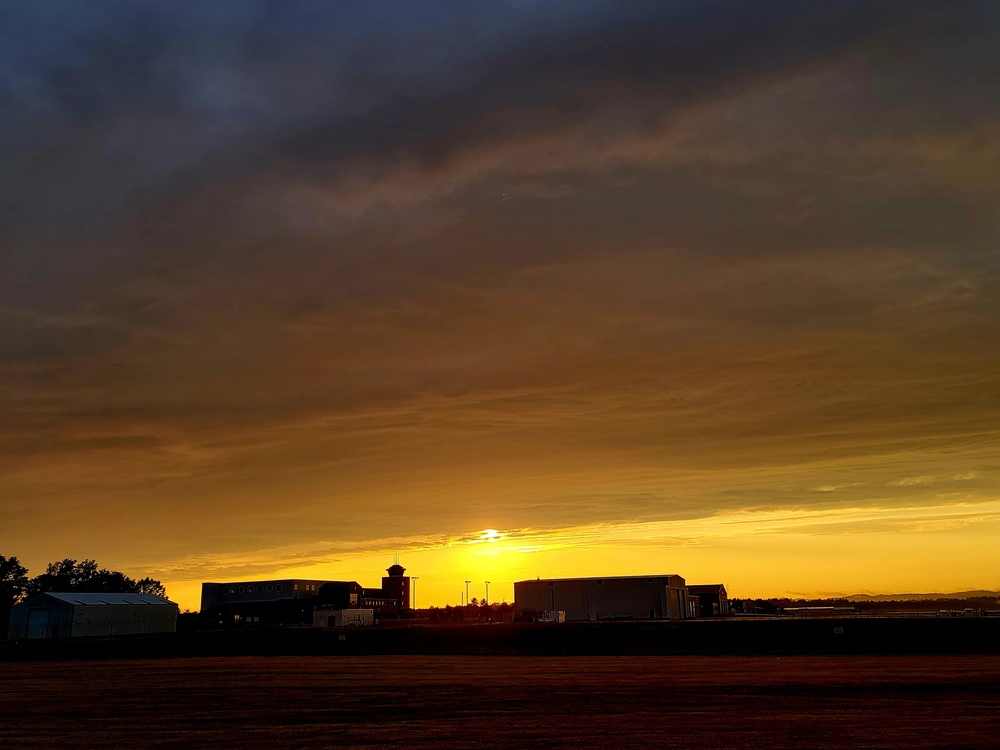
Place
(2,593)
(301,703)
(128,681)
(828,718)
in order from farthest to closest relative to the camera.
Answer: (2,593)
(128,681)
(301,703)
(828,718)

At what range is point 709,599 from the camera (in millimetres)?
157375

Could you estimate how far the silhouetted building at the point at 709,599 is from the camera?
155 m

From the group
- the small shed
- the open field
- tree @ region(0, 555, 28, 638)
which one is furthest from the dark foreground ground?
tree @ region(0, 555, 28, 638)

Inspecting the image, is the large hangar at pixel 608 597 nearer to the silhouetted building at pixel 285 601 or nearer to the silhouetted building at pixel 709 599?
the silhouetted building at pixel 709 599

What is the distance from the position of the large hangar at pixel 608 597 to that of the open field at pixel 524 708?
78.2 metres

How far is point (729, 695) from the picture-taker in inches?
1315

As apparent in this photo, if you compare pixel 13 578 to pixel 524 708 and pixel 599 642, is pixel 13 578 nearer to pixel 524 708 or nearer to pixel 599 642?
pixel 599 642

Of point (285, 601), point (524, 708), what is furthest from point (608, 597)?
point (524, 708)

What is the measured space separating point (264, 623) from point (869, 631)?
124m

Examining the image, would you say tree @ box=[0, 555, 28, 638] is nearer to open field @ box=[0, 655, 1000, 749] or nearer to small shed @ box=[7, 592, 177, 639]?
small shed @ box=[7, 592, 177, 639]

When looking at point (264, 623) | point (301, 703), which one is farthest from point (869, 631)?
point (264, 623)

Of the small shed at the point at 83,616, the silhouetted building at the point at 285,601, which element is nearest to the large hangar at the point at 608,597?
the silhouetted building at the point at 285,601

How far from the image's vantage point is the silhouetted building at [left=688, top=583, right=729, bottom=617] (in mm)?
155000

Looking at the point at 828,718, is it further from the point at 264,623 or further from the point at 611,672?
the point at 264,623
